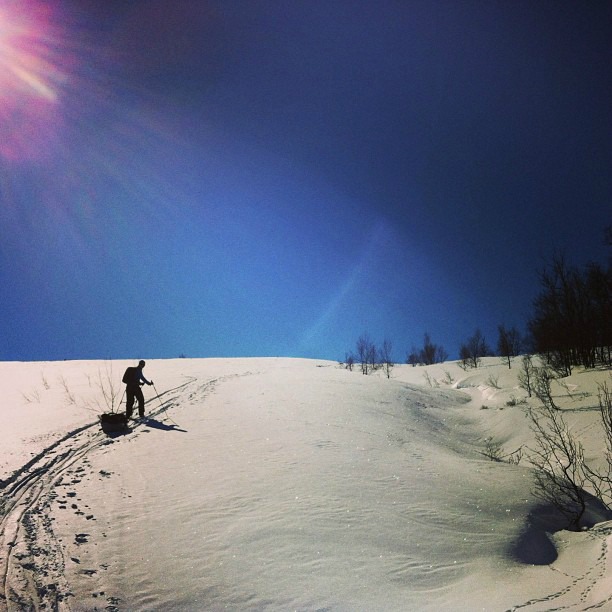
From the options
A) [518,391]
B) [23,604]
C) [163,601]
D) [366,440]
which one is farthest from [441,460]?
[518,391]

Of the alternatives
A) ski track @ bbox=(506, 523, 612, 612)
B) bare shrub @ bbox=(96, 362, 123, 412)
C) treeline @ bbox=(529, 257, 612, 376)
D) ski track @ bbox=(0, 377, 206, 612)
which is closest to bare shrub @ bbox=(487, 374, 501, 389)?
treeline @ bbox=(529, 257, 612, 376)

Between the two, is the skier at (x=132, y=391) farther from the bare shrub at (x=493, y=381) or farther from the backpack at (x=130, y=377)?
the bare shrub at (x=493, y=381)

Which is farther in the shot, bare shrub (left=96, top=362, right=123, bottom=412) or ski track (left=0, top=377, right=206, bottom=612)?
bare shrub (left=96, top=362, right=123, bottom=412)

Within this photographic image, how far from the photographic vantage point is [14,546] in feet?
13.9

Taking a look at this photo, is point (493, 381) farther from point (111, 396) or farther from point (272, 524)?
point (272, 524)

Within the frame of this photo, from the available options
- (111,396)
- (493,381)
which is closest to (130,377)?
(111,396)

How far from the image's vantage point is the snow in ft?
12.4

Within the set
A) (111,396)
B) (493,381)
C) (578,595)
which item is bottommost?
(578,595)

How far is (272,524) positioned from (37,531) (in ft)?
9.15

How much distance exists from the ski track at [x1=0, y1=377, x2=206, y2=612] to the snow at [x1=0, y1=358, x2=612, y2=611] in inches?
0.7

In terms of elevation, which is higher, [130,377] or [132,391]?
[130,377]

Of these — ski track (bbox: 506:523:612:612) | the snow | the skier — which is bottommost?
ski track (bbox: 506:523:612:612)

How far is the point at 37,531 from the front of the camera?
15.0 ft

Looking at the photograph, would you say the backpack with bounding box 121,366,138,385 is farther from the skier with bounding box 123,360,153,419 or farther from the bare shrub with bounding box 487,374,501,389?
the bare shrub with bounding box 487,374,501,389
